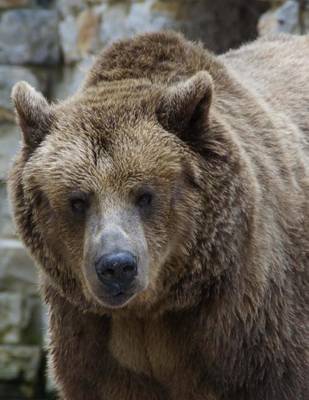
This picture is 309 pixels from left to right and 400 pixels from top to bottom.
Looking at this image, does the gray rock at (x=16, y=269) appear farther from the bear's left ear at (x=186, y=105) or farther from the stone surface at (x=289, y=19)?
the bear's left ear at (x=186, y=105)

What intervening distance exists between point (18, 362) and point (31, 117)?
502 cm

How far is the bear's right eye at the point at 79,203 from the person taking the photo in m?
4.75

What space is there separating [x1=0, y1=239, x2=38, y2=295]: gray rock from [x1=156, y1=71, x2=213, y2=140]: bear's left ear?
483 cm

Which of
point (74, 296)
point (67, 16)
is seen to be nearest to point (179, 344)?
point (74, 296)

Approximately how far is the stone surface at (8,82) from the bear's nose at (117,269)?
207 inches

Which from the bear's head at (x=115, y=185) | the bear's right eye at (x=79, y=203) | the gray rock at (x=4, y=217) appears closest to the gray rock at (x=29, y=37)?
the gray rock at (x=4, y=217)

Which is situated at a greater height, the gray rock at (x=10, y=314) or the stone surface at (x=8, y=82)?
the stone surface at (x=8, y=82)

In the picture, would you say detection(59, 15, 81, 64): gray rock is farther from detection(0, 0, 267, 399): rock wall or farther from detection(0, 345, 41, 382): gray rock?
detection(0, 345, 41, 382): gray rock

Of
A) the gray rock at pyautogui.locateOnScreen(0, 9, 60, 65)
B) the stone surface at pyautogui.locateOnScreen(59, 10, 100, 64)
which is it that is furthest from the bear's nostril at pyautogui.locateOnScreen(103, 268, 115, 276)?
the gray rock at pyautogui.locateOnScreen(0, 9, 60, 65)

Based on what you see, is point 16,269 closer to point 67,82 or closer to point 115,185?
point 67,82

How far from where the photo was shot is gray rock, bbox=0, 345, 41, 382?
31.7ft

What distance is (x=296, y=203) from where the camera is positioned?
5.23m

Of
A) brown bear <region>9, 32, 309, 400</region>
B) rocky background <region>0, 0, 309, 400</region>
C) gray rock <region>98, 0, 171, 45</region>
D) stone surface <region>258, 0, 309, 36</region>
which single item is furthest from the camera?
rocky background <region>0, 0, 309, 400</region>

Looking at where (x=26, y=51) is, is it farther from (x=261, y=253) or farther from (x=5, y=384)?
(x=261, y=253)
